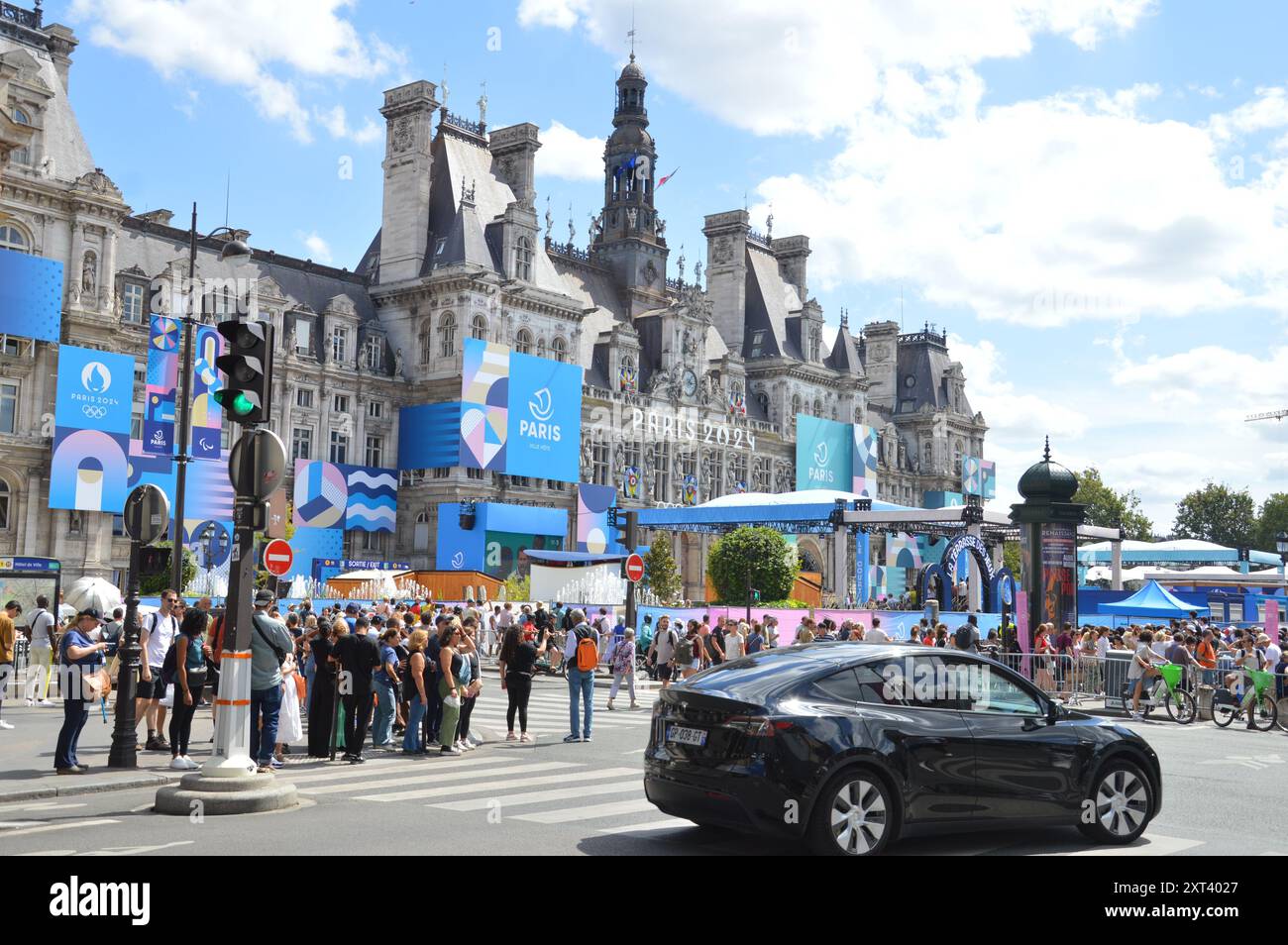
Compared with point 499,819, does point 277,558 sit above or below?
above

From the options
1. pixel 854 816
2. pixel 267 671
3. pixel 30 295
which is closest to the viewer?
pixel 854 816

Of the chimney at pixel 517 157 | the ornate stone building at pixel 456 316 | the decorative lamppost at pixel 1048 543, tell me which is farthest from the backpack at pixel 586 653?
the chimney at pixel 517 157

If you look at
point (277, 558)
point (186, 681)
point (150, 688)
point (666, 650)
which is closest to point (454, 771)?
point (186, 681)

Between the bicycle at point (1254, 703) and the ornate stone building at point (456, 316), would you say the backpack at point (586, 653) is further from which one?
the ornate stone building at point (456, 316)

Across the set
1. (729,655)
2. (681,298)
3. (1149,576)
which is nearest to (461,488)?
(681,298)

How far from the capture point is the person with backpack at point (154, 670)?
1605 centimetres

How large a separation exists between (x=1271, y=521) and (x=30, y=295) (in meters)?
119

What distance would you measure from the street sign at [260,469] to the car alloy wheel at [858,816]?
20.5ft

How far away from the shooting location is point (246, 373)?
464 inches

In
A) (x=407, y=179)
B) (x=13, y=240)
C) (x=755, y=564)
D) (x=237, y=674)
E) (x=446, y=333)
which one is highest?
(x=407, y=179)

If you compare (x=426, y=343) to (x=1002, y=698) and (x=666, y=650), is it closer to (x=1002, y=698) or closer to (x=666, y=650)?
(x=666, y=650)

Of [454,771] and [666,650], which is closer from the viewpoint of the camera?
[454,771]

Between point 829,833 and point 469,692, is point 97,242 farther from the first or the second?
point 829,833

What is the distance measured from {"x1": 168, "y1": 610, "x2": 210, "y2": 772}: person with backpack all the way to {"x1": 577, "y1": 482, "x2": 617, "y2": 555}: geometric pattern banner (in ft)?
159
